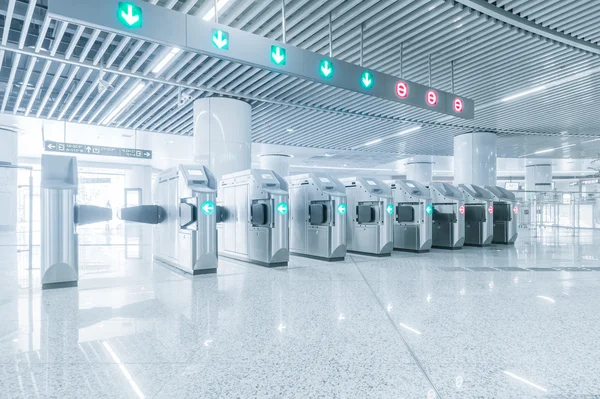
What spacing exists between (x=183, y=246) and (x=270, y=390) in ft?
12.6

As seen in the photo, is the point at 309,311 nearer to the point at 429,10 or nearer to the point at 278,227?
the point at 278,227

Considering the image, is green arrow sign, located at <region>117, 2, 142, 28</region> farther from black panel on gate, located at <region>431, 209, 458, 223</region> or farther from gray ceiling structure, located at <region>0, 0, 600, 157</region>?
black panel on gate, located at <region>431, 209, 458, 223</region>

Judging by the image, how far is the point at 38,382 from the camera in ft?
6.34

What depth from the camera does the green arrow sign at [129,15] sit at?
3.80 metres

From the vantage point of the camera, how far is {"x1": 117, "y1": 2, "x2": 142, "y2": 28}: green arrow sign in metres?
3.80

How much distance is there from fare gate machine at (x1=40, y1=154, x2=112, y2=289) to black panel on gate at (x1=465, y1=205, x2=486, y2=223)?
7.85m

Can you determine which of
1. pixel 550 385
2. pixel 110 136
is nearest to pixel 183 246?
pixel 550 385

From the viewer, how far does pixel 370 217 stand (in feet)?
23.8

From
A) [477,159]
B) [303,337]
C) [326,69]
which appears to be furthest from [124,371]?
[477,159]

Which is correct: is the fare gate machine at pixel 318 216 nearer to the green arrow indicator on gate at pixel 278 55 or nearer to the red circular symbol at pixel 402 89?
the red circular symbol at pixel 402 89

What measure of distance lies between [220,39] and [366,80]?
2228 millimetres

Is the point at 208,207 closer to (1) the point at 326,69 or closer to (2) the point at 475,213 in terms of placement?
(1) the point at 326,69

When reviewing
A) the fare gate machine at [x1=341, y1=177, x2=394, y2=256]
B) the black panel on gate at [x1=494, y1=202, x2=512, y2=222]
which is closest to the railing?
the black panel on gate at [x1=494, y1=202, x2=512, y2=222]

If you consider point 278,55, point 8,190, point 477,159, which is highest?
point 278,55
